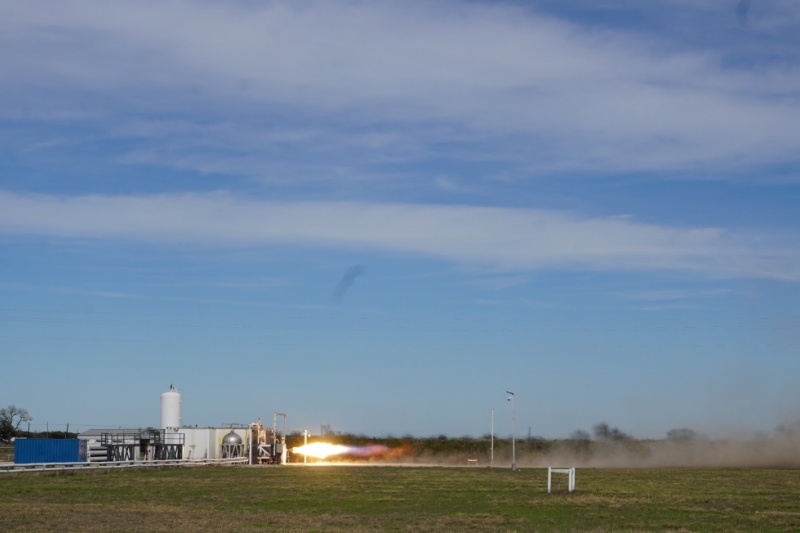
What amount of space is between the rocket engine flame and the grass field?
56559 mm

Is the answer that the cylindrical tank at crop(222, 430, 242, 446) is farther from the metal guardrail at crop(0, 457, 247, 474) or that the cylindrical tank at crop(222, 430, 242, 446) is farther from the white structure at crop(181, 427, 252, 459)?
the metal guardrail at crop(0, 457, 247, 474)

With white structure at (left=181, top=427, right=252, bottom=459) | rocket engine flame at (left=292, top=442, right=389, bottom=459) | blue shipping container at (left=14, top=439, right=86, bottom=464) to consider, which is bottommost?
rocket engine flame at (left=292, top=442, right=389, bottom=459)

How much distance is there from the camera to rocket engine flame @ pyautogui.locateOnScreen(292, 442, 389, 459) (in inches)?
4771

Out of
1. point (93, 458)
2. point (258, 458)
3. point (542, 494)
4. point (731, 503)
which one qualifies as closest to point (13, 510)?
point (542, 494)

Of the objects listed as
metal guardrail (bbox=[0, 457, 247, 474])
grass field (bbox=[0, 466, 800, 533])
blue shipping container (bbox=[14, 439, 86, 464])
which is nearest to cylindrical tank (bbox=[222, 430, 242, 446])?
metal guardrail (bbox=[0, 457, 247, 474])

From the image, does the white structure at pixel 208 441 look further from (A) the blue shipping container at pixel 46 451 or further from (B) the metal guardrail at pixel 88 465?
(A) the blue shipping container at pixel 46 451

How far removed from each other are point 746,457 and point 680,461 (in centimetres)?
731

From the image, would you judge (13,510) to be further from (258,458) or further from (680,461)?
(680,461)

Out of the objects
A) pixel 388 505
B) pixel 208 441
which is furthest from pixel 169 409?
pixel 388 505

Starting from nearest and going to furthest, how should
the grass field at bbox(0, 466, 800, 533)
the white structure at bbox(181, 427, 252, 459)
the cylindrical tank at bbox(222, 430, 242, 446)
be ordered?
1. the grass field at bbox(0, 466, 800, 533)
2. the white structure at bbox(181, 427, 252, 459)
3. the cylindrical tank at bbox(222, 430, 242, 446)

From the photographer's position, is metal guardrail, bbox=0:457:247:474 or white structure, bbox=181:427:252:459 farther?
white structure, bbox=181:427:252:459

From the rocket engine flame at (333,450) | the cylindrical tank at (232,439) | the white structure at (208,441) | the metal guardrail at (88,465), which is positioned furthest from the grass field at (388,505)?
the rocket engine flame at (333,450)

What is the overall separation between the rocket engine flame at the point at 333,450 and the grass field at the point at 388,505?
56559 mm

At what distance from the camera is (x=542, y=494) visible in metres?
49.0
